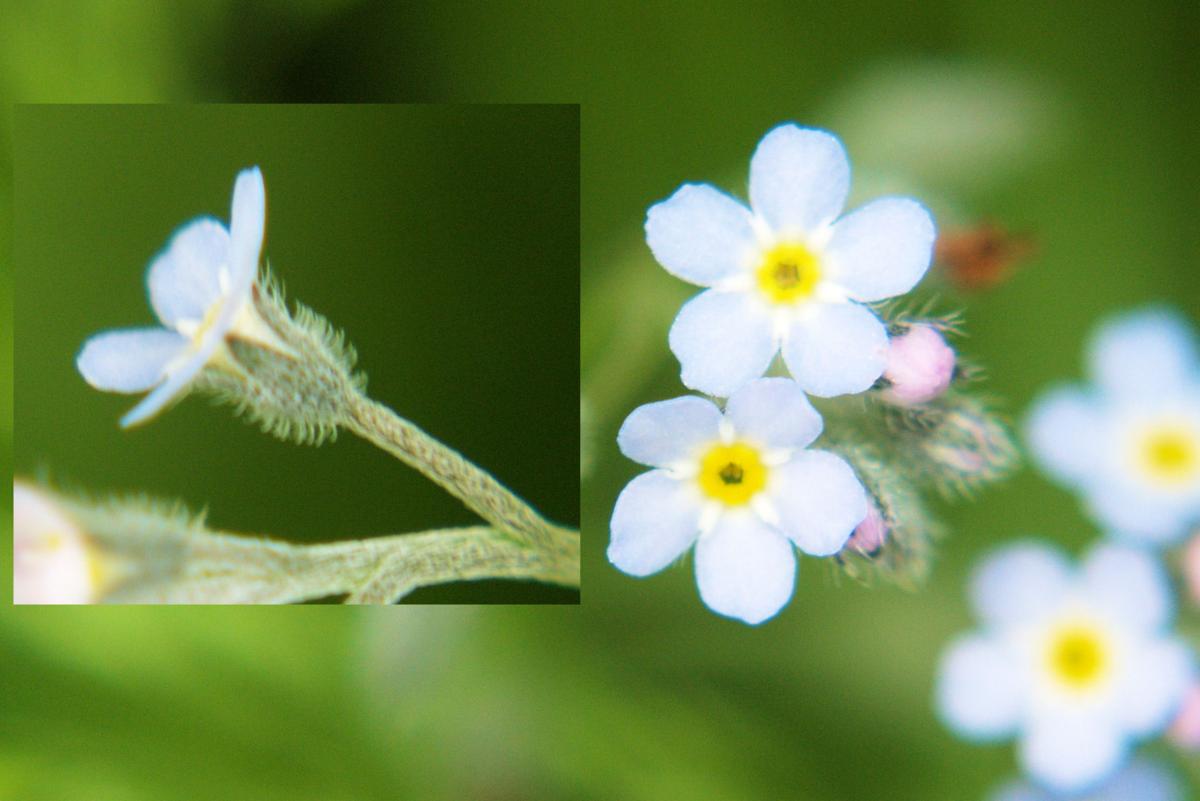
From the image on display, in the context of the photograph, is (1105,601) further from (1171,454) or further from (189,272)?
(189,272)

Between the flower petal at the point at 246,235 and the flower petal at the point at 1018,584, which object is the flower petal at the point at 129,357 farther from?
the flower petal at the point at 1018,584

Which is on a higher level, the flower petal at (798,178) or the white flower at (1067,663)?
the flower petal at (798,178)

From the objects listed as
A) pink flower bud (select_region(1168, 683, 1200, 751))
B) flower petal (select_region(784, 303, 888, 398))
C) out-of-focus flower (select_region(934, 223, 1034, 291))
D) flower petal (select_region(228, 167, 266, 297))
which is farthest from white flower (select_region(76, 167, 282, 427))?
pink flower bud (select_region(1168, 683, 1200, 751))

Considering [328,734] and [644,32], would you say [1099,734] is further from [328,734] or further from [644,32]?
[644,32]

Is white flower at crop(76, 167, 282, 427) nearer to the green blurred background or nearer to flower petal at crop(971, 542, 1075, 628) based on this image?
the green blurred background

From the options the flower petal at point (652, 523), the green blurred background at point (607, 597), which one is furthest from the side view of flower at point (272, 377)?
the green blurred background at point (607, 597)

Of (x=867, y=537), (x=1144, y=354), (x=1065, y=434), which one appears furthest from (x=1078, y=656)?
(x=867, y=537)
